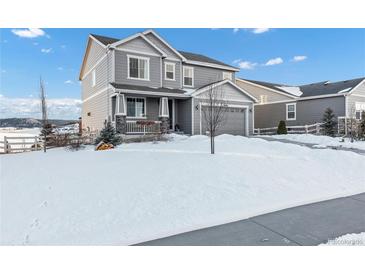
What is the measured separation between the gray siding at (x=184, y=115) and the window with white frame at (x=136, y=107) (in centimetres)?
260

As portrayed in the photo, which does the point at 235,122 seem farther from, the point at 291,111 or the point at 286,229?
the point at 286,229

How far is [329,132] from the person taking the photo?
18922 millimetres

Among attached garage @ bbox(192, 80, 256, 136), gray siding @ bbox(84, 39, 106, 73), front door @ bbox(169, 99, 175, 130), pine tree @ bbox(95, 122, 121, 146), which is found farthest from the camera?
front door @ bbox(169, 99, 175, 130)

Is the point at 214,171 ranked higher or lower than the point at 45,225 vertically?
higher

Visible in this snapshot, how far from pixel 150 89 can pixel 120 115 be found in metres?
2.53

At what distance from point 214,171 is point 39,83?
1151cm

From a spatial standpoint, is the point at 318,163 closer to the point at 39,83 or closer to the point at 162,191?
the point at 162,191

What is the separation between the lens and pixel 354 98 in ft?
67.5

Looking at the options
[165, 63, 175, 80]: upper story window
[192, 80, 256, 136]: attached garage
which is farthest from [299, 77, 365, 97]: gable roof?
[165, 63, 175, 80]: upper story window

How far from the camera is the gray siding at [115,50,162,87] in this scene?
1522cm

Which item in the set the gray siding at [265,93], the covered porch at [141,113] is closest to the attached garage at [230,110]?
the covered porch at [141,113]

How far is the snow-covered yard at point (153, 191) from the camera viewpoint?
4.00 meters

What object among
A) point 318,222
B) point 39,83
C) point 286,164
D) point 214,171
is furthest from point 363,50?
point 39,83

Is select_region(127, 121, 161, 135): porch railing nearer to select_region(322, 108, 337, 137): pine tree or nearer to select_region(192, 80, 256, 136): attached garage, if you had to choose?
select_region(192, 80, 256, 136): attached garage
